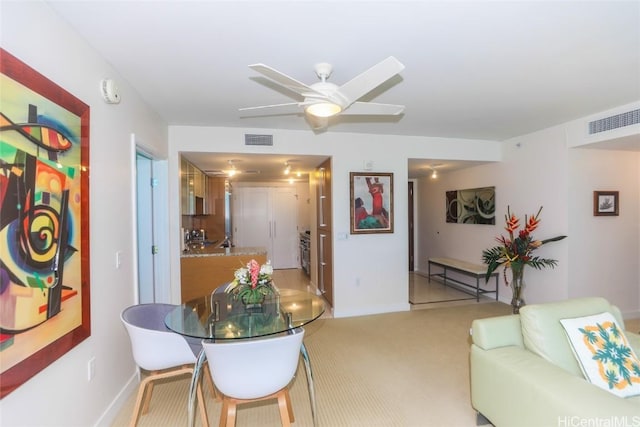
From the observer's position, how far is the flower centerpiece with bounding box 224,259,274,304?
2207 millimetres

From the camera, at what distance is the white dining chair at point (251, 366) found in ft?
5.02

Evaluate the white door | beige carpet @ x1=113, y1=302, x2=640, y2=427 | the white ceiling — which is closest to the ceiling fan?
the white ceiling

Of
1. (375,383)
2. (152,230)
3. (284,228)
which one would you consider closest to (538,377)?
(375,383)

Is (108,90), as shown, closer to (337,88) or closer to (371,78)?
(337,88)

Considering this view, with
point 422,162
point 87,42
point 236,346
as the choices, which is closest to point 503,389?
point 236,346

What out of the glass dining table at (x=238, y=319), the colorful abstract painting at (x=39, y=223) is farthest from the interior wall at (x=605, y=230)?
the colorful abstract painting at (x=39, y=223)

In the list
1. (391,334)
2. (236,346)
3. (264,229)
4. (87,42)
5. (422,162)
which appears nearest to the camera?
(236,346)

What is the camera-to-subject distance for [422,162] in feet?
15.9

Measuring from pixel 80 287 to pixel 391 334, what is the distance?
297cm

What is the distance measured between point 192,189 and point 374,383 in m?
3.56

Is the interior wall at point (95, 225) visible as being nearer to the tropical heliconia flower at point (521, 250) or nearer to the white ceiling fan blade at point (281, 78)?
the white ceiling fan blade at point (281, 78)

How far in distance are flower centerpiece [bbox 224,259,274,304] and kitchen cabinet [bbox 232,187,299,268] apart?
5188 millimetres

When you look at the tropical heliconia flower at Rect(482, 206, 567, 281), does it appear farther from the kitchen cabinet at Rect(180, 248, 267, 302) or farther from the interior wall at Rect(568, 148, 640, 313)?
the kitchen cabinet at Rect(180, 248, 267, 302)

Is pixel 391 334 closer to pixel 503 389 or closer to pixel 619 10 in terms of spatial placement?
pixel 503 389
